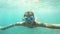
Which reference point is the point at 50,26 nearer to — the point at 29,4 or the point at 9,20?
the point at 29,4

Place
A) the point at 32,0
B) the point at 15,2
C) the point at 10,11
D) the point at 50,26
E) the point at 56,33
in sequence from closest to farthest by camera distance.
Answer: the point at 50,26, the point at 32,0, the point at 15,2, the point at 10,11, the point at 56,33

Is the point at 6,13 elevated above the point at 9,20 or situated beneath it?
elevated above

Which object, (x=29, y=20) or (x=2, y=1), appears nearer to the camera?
(x=29, y=20)

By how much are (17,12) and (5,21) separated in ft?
10.4

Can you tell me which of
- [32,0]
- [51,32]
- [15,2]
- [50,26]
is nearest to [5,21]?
[15,2]

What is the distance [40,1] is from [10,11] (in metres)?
5.18

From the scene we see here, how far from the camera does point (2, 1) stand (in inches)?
507

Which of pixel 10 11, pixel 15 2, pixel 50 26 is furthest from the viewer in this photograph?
pixel 10 11

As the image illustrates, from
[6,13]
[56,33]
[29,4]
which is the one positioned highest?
[29,4]

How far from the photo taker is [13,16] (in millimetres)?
17547

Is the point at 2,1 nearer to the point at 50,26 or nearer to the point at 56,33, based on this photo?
the point at 50,26

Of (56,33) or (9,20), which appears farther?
(56,33)

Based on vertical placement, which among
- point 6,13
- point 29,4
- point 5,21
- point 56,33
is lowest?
point 56,33

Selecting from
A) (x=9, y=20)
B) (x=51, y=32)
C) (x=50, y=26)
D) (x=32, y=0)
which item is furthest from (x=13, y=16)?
(x=50, y=26)
